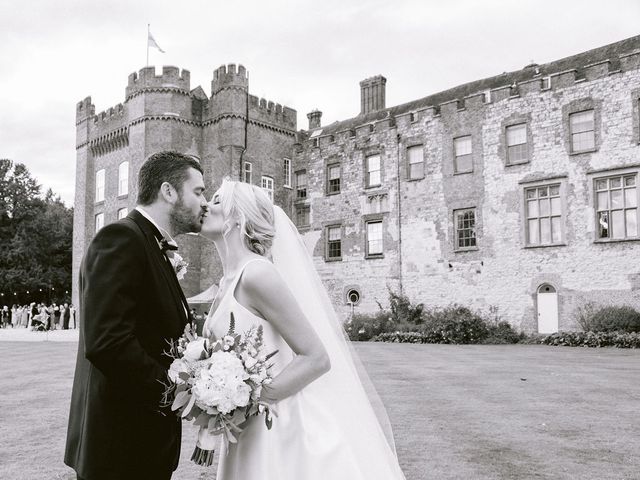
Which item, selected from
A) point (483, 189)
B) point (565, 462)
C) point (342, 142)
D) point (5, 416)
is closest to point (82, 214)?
point (342, 142)

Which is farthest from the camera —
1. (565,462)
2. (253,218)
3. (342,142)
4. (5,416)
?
(342,142)

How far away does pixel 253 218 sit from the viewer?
2912mm

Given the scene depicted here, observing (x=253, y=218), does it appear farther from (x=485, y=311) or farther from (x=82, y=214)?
(x=82, y=214)

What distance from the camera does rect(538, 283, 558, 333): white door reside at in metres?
22.6

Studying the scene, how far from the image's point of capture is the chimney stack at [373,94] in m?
32.9

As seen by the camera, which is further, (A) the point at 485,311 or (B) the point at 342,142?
(B) the point at 342,142

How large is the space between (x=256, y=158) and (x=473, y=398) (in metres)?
25.3

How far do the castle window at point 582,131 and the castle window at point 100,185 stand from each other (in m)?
26.4

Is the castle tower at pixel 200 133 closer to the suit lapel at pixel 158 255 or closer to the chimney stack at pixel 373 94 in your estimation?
the chimney stack at pixel 373 94

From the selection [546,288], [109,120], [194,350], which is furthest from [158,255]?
[109,120]

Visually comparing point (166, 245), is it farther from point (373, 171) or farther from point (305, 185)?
point (305, 185)

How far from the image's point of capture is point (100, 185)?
36.2 m

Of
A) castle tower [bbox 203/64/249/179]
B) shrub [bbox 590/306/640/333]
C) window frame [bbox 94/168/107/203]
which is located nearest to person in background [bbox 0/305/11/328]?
window frame [bbox 94/168/107/203]

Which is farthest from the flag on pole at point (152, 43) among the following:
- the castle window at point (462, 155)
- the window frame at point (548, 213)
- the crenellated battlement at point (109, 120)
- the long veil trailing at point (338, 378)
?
the long veil trailing at point (338, 378)
